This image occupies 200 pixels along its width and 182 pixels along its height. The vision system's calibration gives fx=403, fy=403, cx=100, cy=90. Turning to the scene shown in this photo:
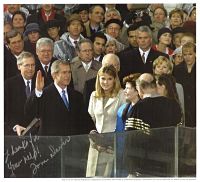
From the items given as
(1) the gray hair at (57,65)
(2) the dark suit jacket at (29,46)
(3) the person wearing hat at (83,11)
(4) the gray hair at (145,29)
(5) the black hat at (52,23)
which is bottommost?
(1) the gray hair at (57,65)

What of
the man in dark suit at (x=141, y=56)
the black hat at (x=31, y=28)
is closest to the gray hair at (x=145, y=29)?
the man in dark suit at (x=141, y=56)

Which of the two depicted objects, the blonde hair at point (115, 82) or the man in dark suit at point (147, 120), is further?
the blonde hair at point (115, 82)

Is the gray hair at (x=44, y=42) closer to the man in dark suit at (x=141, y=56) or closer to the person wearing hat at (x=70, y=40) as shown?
the person wearing hat at (x=70, y=40)

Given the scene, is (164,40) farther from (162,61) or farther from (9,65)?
(9,65)

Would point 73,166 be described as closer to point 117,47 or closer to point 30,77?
point 30,77

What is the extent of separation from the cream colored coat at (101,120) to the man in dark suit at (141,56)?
24 centimetres

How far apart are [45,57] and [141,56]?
2.89 feet

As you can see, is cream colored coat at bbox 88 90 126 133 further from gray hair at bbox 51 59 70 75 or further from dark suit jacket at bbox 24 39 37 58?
dark suit jacket at bbox 24 39 37 58

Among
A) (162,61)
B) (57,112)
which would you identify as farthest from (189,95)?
(57,112)

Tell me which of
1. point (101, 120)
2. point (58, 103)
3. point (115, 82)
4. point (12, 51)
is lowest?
point (101, 120)

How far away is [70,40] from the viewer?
12.1 ft

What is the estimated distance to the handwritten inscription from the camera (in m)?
3.65

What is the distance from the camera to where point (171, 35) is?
3705mm

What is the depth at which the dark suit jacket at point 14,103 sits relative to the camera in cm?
365
